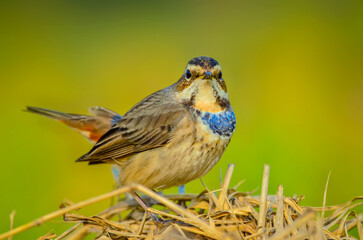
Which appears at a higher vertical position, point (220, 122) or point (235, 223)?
point (220, 122)

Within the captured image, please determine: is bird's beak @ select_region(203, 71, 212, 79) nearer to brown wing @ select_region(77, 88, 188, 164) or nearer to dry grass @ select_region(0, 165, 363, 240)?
brown wing @ select_region(77, 88, 188, 164)

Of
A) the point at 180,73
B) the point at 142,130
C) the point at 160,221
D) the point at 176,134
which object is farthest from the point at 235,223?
the point at 180,73

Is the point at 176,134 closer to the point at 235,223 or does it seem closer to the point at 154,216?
the point at 154,216

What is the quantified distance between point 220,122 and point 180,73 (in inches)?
130

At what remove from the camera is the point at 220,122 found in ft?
13.3

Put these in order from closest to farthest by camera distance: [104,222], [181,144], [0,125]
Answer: [104,222] → [181,144] → [0,125]

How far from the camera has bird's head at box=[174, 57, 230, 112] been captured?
4.04 metres

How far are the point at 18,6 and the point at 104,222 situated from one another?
6.82 metres

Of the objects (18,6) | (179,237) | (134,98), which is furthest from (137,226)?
(18,6)

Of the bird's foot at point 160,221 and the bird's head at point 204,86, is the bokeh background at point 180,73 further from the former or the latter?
the bird's foot at point 160,221

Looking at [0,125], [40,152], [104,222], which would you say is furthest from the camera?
[0,125]

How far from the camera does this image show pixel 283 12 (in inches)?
342

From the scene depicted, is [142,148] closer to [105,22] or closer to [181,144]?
[181,144]

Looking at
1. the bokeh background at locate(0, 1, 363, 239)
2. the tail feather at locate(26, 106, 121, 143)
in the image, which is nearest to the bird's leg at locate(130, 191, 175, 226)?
the tail feather at locate(26, 106, 121, 143)
